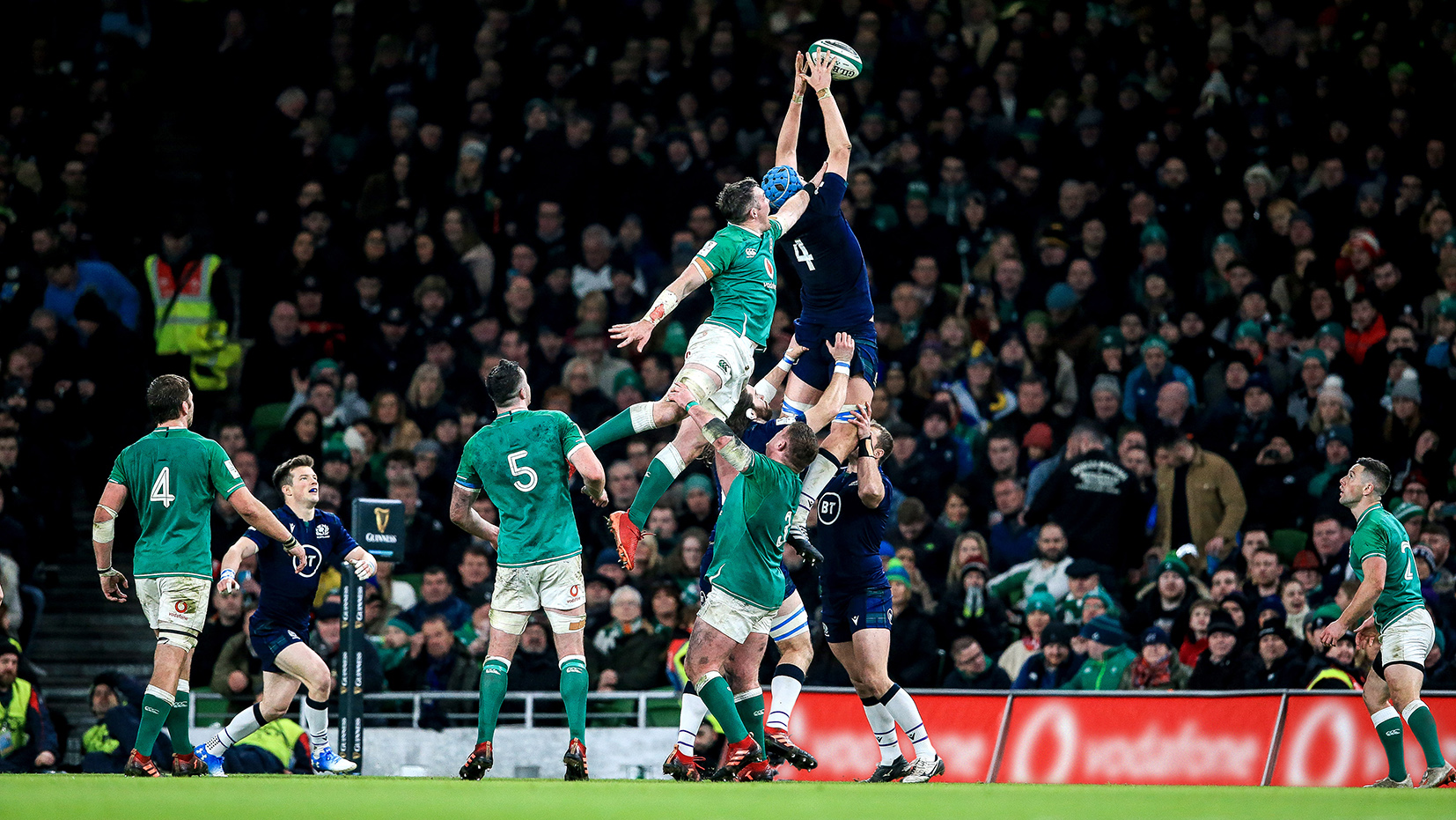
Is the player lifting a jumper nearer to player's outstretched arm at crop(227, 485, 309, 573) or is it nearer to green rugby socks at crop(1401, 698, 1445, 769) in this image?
player's outstretched arm at crop(227, 485, 309, 573)

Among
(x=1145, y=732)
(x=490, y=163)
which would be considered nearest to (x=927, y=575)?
(x=1145, y=732)

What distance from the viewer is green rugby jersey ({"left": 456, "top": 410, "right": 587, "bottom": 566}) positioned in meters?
11.3

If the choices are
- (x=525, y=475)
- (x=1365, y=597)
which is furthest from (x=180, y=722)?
(x=1365, y=597)

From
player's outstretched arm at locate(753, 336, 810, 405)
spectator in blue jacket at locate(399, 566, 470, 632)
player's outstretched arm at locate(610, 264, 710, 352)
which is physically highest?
player's outstretched arm at locate(610, 264, 710, 352)

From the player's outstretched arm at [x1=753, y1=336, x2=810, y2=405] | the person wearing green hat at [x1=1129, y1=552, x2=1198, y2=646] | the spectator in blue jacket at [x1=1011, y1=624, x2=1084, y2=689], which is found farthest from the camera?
the person wearing green hat at [x1=1129, y1=552, x2=1198, y2=646]

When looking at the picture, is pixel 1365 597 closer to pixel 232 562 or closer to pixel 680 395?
pixel 680 395

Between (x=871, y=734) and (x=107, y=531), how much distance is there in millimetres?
6411

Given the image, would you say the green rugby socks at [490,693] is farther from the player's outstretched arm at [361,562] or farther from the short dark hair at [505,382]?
the player's outstretched arm at [361,562]

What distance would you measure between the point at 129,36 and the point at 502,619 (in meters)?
16.3

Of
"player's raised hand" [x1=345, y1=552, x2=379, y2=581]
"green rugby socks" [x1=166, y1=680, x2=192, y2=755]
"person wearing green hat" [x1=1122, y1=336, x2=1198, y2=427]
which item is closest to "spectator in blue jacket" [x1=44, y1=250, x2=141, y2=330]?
"player's raised hand" [x1=345, y1=552, x2=379, y2=581]

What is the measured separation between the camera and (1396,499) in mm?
16844

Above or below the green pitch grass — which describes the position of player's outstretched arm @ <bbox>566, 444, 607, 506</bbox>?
above

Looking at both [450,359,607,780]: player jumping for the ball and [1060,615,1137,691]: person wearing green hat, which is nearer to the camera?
[450,359,607,780]: player jumping for the ball

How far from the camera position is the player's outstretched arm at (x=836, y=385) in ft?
41.9
